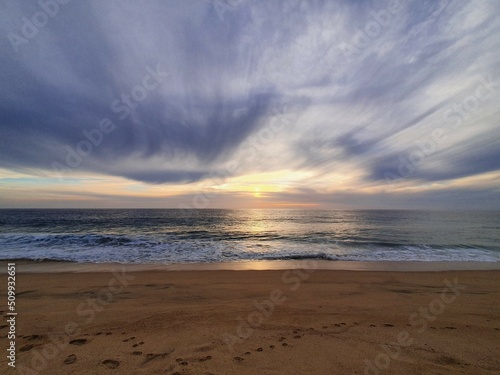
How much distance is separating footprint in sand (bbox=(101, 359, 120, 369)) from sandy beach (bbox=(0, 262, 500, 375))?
0.02 meters

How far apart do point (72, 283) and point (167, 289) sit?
13.3 ft

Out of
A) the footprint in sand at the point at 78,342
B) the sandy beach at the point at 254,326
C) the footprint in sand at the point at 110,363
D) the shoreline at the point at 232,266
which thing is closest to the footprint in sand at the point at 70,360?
the sandy beach at the point at 254,326

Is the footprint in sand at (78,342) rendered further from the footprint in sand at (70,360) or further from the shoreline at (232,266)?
the shoreline at (232,266)

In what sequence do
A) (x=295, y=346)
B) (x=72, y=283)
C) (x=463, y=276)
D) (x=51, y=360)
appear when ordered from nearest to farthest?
(x=51, y=360)
(x=295, y=346)
(x=72, y=283)
(x=463, y=276)

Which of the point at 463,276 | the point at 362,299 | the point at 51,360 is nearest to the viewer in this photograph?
the point at 51,360

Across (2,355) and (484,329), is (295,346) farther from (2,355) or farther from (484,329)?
(2,355)

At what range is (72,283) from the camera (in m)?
9.24

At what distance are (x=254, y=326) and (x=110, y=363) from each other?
286cm

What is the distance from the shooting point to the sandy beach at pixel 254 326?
404cm

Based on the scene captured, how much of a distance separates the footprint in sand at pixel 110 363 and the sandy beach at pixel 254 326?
16 mm

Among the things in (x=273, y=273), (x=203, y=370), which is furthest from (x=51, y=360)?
(x=273, y=273)

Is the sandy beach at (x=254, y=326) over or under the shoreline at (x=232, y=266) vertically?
over

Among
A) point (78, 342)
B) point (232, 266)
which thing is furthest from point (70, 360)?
point (232, 266)

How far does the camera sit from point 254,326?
5418 mm
